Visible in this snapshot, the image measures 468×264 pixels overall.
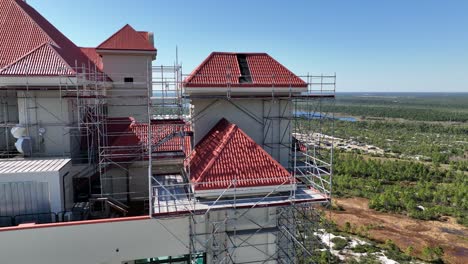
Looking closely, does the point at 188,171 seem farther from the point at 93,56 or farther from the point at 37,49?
the point at 93,56

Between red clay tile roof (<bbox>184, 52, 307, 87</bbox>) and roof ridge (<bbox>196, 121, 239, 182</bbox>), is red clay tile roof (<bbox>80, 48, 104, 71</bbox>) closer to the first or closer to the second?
red clay tile roof (<bbox>184, 52, 307, 87</bbox>)

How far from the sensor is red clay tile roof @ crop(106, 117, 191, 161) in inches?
597

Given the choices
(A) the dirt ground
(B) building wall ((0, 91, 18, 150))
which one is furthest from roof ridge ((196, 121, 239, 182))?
(A) the dirt ground

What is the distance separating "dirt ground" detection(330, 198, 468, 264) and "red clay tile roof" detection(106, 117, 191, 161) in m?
23.1

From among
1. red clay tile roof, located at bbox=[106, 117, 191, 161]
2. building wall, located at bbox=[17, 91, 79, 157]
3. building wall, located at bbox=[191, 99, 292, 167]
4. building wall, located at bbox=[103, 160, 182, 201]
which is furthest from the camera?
building wall, located at bbox=[103, 160, 182, 201]

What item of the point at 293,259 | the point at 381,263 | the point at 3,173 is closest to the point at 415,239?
the point at 381,263

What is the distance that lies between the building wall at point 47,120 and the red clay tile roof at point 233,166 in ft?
21.4

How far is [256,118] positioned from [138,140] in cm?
633

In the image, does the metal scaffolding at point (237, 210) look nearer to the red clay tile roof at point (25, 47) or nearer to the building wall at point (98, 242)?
the building wall at point (98, 242)

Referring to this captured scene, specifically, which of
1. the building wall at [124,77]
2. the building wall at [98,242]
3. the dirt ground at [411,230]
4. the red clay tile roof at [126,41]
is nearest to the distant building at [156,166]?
the building wall at [98,242]

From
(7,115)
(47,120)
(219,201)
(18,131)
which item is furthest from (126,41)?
(219,201)

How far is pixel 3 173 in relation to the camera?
11641 millimetres

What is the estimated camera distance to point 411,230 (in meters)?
31.2

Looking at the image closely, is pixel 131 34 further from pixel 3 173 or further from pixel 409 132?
pixel 409 132
